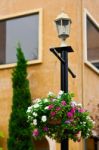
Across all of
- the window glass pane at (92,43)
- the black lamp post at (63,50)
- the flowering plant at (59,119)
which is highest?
the window glass pane at (92,43)

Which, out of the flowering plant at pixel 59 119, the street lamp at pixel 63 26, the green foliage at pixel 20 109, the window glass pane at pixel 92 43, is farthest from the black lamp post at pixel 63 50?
the window glass pane at pixel 92 43

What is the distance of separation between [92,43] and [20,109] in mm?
3715

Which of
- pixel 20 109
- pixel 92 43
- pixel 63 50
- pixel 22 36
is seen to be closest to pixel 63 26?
pixel 63 50

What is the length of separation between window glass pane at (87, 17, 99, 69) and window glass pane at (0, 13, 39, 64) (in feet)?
5.76

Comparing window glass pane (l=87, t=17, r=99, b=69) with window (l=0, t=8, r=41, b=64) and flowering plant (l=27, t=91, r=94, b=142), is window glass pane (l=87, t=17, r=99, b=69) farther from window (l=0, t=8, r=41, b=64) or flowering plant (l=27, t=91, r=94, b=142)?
flowering plant (l=27, t=91, r=94, b=142)

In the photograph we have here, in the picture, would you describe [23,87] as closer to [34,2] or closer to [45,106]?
[34,2]

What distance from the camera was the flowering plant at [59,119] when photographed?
32.5 ft

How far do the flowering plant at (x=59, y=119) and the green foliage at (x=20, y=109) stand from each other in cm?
Result: 508

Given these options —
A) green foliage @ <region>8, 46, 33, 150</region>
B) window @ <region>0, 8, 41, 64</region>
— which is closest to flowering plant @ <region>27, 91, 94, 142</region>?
green foliage @ <region>8, 46, 33, 150</region>

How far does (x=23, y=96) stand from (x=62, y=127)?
5.88 meters

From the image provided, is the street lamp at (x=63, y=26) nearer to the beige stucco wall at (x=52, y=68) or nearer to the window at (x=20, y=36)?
the beige stucco wall at (x=52, y=68)

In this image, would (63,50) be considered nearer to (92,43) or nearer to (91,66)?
(91,66)

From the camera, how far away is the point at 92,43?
17.5 meters

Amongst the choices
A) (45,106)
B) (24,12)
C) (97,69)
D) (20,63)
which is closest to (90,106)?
(97,69)
